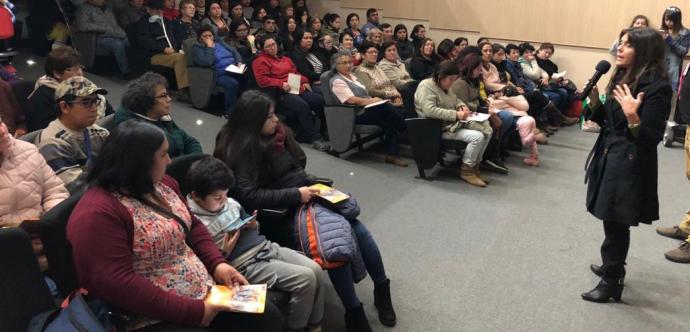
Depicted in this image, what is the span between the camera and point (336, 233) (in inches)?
82.3

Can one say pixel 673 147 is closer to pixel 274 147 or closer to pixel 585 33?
pixel 585 33

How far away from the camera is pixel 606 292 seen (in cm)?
241

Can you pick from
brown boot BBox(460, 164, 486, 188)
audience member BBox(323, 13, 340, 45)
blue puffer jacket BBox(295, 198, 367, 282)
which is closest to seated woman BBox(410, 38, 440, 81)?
audience member BBox(323, 13, 340, 45)

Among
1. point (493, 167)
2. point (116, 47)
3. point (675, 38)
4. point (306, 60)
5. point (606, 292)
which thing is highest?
point (675, 38)

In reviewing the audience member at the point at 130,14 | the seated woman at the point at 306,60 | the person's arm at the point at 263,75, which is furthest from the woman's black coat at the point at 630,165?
→ the audience member at the point at 130,14

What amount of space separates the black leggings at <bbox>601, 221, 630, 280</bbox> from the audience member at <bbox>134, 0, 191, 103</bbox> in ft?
12.5

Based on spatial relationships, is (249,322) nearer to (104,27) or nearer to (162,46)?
(162,46)

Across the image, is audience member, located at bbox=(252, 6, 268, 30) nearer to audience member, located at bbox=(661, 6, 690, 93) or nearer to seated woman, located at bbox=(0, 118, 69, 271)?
audience member, located at bbox=(661, 6, 690, 93)

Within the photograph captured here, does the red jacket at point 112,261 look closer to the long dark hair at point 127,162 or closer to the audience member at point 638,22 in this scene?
the long dark hair at point 127,162

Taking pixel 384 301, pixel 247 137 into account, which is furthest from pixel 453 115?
pixel 247 137

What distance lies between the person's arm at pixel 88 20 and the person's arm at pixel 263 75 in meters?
1.54

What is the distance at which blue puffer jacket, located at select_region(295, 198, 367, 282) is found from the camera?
2.04 meters

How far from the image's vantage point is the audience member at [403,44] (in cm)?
638

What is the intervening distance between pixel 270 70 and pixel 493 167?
209 cm
